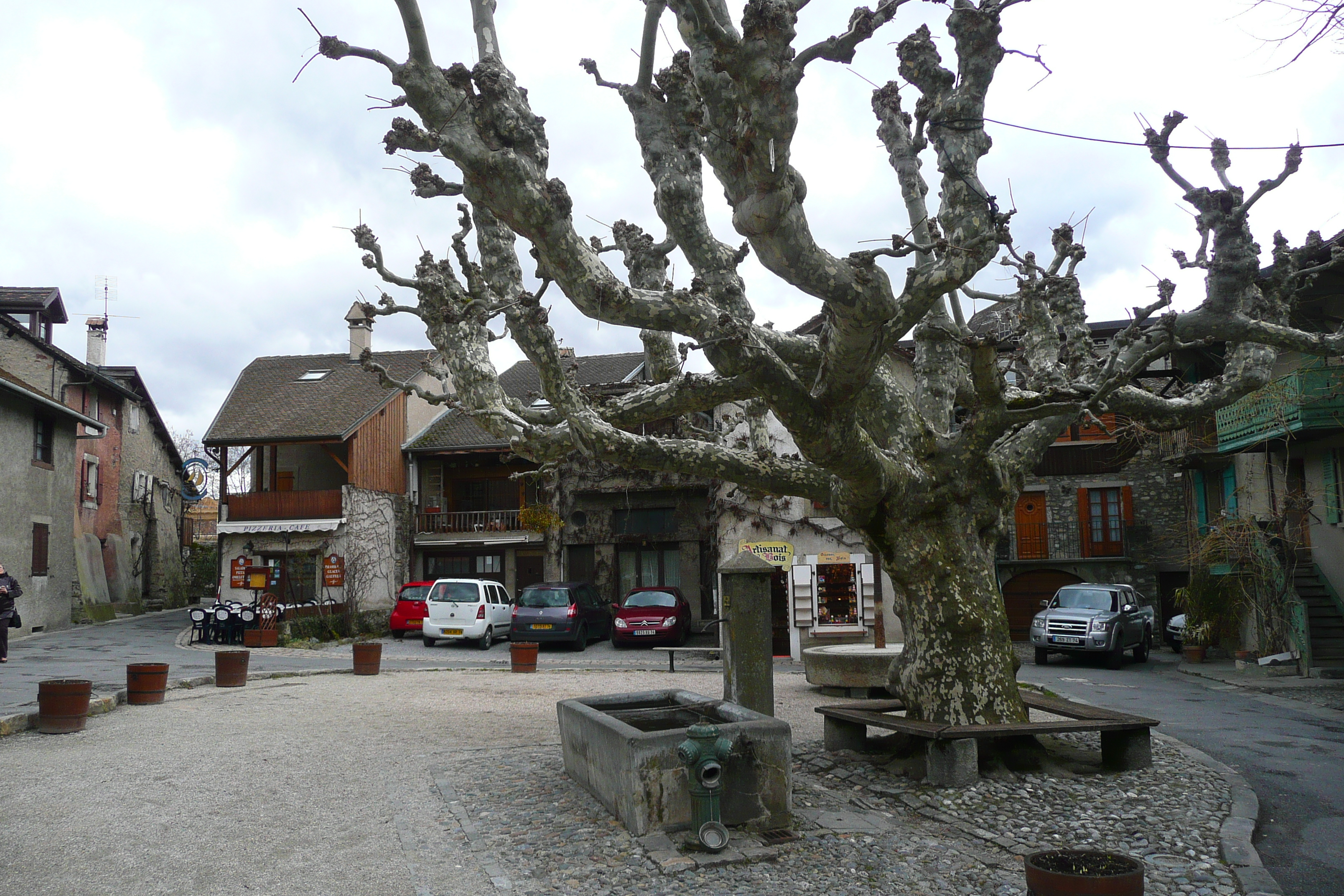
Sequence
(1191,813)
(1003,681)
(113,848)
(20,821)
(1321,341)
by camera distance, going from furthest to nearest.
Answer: (1321,341)
(1003,681)
(1191,813)
(20,821)
(113,848)

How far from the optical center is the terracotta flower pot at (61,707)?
948cm

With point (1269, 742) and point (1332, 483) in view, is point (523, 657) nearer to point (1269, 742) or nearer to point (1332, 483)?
point (1269, 742)

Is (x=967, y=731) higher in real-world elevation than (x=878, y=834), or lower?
higher

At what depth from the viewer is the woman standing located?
15.7 metres

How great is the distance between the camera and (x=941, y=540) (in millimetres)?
8336

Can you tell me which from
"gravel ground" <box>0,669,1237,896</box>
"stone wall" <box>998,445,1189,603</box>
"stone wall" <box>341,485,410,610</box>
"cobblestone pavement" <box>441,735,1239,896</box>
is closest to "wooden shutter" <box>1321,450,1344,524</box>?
"stone wall" <box>998,445,1189,603</box>

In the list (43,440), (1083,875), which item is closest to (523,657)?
(1083,875)

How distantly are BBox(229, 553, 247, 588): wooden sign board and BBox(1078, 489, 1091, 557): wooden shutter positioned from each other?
78.0 feet

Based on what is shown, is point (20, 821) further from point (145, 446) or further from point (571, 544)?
point (145, 446)

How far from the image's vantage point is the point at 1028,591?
94.0ft

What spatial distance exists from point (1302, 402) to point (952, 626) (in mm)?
13385

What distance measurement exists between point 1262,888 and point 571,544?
24199 millimetres

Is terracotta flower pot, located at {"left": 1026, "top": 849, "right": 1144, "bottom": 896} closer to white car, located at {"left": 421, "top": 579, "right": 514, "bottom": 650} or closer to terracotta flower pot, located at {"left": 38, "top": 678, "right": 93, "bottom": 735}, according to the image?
terracotta flower pot, located at {"left": 38, "top": 678, "right": 93, "bottom": 735}

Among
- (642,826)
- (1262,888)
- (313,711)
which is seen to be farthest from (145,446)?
(1262,888)
